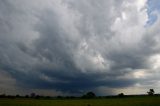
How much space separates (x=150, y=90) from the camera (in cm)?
19812

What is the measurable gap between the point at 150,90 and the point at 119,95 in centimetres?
2466

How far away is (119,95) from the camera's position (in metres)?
199
